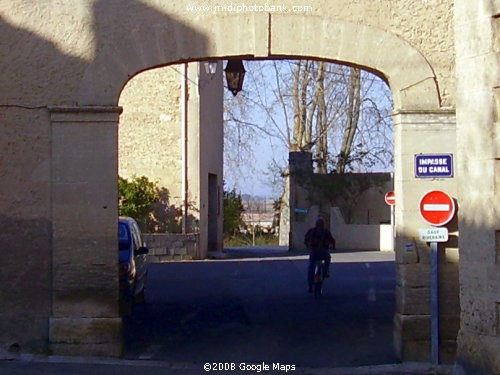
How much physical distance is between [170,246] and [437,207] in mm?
17330

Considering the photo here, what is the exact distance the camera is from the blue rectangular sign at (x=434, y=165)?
1247 centimetres

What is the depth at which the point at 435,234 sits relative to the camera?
1218cm

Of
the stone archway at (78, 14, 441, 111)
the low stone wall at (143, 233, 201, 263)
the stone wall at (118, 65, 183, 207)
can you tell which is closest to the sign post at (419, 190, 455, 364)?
the stone archway at (78, 14, 441, 111)

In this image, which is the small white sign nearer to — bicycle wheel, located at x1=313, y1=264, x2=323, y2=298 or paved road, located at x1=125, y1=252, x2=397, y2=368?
paved road, located at x1=125, y1=252, x2=397, y2=368

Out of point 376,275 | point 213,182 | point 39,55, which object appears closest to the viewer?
point 39,55

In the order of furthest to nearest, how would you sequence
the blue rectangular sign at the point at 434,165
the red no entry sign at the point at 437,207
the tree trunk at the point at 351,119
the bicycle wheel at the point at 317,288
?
1. the tree trunk at the point at 351,119
2. the bicycle wheel at the point at 317,288
3. the blue rectangular sign at the point at 434,165
4. the red no entry sign at the point at 437,207

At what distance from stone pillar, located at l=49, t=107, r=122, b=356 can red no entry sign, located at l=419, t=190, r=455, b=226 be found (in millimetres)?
3655

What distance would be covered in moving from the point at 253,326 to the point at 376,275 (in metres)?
9.50

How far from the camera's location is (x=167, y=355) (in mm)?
13258

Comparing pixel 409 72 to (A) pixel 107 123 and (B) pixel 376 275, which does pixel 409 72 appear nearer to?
(A) pixel 107 123

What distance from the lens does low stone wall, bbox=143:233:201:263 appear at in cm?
2870

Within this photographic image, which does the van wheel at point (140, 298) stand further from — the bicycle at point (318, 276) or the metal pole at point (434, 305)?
the metal pole at point (434, 305)

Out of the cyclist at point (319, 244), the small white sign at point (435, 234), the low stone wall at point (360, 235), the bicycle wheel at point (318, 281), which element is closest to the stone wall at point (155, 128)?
the cyclist at point (319, 244)

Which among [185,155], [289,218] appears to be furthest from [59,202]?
[289,218]
